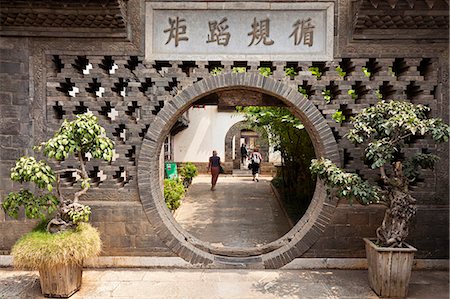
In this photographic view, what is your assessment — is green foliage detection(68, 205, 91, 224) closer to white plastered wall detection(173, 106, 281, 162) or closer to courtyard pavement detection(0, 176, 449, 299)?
courtyard pavement detection(0, 176, 449, 299)

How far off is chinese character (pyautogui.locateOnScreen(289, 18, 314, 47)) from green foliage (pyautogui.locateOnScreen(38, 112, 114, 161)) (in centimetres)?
306

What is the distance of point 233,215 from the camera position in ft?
29.0

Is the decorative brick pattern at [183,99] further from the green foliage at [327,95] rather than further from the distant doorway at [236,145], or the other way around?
the distant doorway at [236,145]

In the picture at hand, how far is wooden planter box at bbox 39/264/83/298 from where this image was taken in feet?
12.8

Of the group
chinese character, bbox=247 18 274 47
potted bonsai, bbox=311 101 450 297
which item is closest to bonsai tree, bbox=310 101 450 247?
potted bonsai, bbox=311 101 450 297

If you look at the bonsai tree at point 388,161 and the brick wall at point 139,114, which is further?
the brick wall at point 139,114

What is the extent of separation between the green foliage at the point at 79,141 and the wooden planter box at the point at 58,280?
4.36 feet

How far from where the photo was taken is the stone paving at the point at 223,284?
4.05 m

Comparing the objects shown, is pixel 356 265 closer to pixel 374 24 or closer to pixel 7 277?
pixel 374 24

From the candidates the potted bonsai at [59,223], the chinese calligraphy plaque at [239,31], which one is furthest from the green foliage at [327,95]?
the potted bonsai at [59,223]

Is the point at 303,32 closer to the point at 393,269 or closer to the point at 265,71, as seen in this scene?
the point at 265,71

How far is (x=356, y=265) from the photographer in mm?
4820

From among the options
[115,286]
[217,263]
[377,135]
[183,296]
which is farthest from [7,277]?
[377,135]

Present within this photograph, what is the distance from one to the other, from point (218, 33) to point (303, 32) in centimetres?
125
